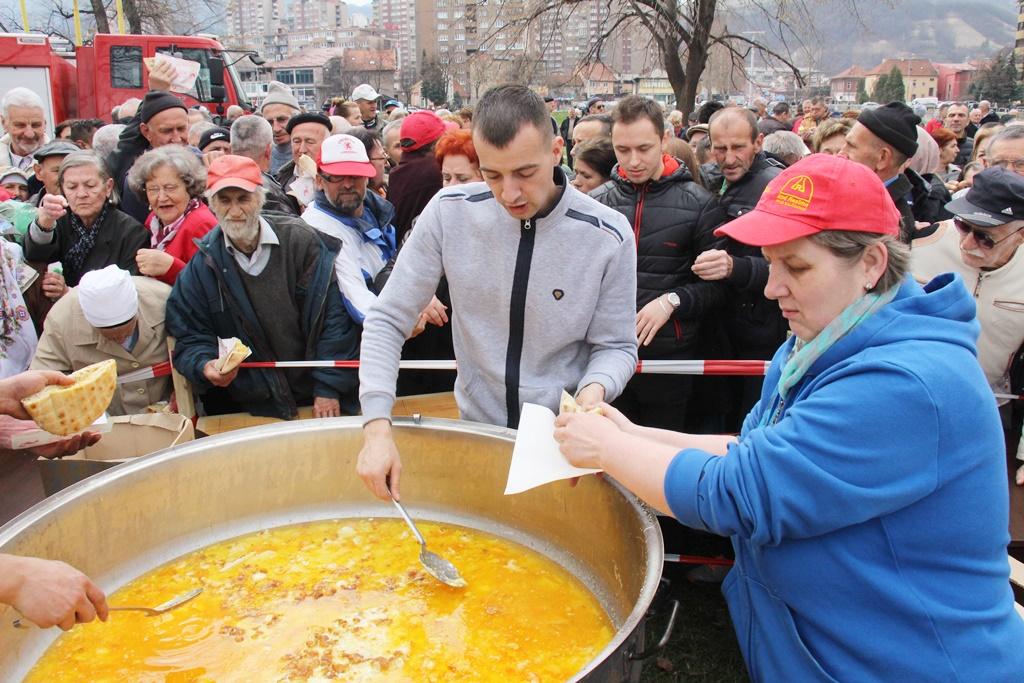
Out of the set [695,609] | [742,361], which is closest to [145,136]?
[742,361]

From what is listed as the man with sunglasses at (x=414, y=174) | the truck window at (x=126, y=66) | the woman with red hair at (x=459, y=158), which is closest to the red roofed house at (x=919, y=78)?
the truck window at (x=126, y=66)

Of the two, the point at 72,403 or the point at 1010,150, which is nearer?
the point at 72,403

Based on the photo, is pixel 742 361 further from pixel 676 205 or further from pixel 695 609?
pixel 695 609

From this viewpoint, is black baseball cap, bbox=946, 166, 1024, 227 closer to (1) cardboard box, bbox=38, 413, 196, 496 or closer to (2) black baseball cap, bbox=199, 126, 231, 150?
(1) cardboard box, bbox=38, 413, 196, 496

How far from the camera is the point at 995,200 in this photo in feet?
9.96

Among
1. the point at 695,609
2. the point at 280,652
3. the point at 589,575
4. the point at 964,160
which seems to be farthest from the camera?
the point at 964,160

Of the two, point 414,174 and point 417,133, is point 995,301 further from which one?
point 417,133

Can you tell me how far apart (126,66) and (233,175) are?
11.0 meters

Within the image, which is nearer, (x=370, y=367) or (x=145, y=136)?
(x=370, y=367)

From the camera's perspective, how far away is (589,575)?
2.15 metres

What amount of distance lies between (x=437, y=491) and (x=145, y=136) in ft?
15.1

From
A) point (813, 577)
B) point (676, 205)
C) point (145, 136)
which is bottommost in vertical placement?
point (813, 577)

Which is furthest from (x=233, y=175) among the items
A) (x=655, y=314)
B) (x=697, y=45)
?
(x=697, y=45)

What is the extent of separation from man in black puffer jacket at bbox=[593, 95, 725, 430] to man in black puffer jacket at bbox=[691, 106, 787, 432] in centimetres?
13
